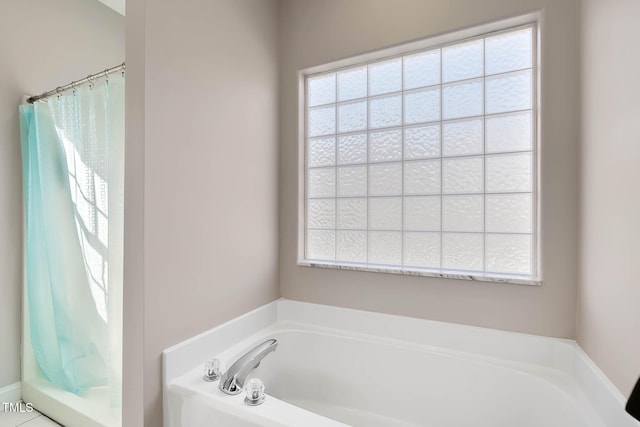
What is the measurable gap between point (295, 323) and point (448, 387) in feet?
2.91

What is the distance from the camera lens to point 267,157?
5.80 feet

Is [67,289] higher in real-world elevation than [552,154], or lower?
lower

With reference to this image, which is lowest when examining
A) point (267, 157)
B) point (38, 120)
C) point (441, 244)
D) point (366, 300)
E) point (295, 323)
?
point (295, 323)

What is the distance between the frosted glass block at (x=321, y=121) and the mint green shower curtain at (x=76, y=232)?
3.38 ft

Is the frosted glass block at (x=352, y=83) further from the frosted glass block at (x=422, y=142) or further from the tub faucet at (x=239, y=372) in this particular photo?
the tub faucet at (x=239, y=372)

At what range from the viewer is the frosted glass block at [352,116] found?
1.77 metres

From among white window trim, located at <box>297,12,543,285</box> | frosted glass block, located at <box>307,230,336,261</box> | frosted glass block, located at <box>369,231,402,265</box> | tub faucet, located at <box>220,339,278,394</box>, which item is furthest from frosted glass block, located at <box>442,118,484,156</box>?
tub faucet, located at <box>220,339,278,394</box>

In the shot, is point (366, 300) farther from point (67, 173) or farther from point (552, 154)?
point (67, 173)

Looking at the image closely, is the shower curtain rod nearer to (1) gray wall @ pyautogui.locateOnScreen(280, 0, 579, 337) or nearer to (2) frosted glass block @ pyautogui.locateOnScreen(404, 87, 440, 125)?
(1) gray wall @ pyautogui.locateOnScreen(280, 0, 579, 337)

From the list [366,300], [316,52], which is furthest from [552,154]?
[316,52]

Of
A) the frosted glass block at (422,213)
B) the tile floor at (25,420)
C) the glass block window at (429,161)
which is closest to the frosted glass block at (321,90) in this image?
the glass block window at (429,161)

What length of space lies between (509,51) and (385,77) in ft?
2.02

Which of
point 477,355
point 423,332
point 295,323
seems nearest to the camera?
point 477,355

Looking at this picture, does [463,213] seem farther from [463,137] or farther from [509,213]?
[463,137]
